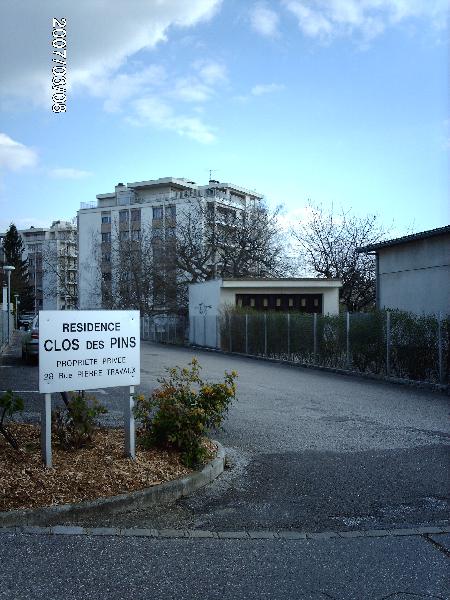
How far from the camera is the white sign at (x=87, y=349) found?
6414mm

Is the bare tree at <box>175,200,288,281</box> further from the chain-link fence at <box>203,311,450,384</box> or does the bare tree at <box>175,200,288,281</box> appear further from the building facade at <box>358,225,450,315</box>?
the building facade at <box>358,225,450,315</box>

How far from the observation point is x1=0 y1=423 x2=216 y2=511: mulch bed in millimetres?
5656

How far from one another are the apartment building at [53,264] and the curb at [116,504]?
46475 mm

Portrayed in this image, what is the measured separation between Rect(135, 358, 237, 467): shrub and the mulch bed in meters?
0.14

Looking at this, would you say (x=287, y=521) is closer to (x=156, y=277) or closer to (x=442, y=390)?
(x=442, y=390)

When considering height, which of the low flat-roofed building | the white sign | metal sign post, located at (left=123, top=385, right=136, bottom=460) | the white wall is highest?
the white wall

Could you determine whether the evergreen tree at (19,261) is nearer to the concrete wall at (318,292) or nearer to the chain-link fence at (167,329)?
the chain-link fence at (167,329)

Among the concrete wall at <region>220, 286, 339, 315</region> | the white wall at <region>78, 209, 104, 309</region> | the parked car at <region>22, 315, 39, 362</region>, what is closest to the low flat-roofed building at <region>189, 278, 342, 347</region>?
the concrete wall at <region>220, 286, 339, 315</region>

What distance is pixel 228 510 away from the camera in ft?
19.3

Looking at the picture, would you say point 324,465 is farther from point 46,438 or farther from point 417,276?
point 417,276

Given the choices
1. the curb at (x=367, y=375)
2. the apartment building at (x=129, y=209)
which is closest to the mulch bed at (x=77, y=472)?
the curb at (x=367, y=375)

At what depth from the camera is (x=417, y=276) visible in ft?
73.6

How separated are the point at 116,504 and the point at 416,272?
1863cm

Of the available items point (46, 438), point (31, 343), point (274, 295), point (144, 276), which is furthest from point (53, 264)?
point (46, 438)
